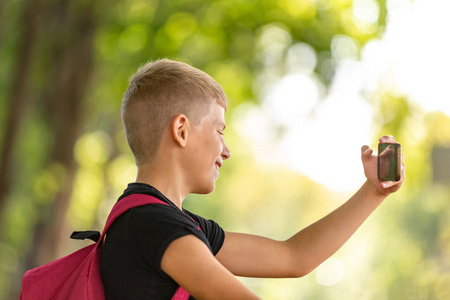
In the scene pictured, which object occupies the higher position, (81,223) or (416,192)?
(416,192)

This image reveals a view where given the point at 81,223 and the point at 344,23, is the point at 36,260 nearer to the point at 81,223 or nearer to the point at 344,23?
the point at 344,23

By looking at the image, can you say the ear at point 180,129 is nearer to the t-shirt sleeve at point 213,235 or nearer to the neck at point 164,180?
the neck at point 164,180

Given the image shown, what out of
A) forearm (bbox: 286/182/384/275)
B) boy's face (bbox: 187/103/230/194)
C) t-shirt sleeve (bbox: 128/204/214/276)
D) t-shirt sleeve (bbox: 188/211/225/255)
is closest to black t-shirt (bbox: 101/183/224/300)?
t-shirt sleeve (bbox: 128/204/214/276)

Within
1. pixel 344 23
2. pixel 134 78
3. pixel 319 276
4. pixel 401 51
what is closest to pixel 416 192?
pixel 319 276

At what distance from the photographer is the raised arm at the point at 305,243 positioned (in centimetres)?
219

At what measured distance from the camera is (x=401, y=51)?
9.22 m

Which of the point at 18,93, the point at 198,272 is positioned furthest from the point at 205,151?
the point at 18,93

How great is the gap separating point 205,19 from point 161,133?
703 cm

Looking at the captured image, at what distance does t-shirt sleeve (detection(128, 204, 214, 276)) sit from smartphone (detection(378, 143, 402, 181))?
2.20 ft

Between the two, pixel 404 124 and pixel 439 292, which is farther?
pixel 439 292

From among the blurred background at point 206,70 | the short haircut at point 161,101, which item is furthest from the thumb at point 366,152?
the blurred background at point 206,70

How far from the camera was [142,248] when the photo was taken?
167 centimetres

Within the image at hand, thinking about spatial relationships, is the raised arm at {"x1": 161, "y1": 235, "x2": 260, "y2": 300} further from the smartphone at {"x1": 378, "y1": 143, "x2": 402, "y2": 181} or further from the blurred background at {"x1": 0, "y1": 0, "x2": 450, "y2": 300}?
the blurred background at {"x1": 0, "y1": 0, "x2": 450, "y2": 300}

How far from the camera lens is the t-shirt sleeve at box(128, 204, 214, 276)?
1631 millimetres
